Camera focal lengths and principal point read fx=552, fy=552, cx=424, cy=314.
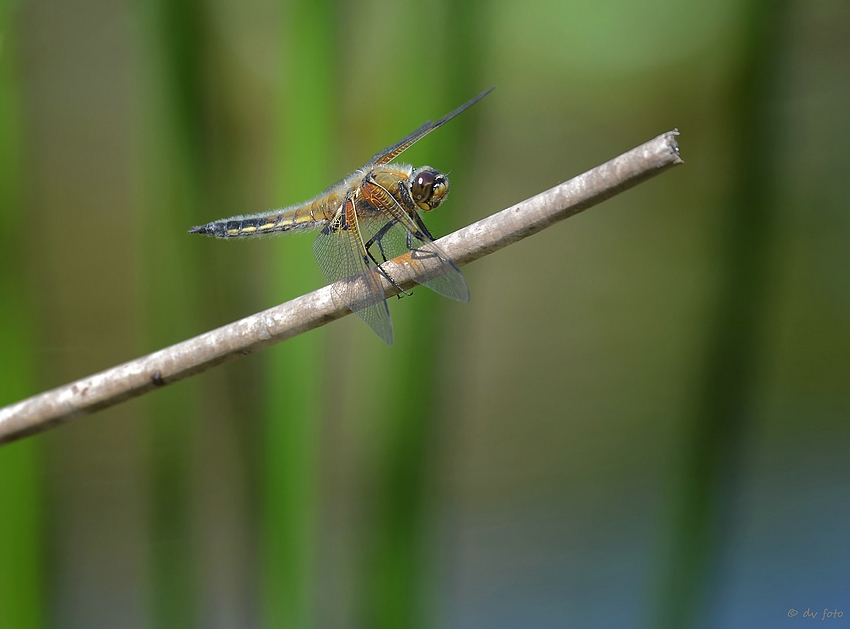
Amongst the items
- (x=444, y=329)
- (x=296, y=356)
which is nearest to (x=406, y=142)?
(x=444, y=329)

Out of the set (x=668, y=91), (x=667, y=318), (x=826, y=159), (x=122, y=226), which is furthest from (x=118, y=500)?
(x=826, y=159)

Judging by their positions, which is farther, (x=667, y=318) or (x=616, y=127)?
(x=667, y=318)

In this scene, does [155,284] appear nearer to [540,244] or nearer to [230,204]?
[230,204]

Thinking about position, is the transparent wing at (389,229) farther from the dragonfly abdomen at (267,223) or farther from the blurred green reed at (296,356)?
the blurred green reed at (296,356)

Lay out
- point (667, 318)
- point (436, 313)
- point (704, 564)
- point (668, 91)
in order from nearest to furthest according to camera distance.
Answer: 1. point (436, 313)
2. point (704, 564)
3. point (668, 91)
4. point (667, 318)

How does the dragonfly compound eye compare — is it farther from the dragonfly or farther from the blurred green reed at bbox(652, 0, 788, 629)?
the blurred green reed at bbox(652, 0, 788, 629)

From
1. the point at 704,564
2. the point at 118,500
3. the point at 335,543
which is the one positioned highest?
the point at 118,500

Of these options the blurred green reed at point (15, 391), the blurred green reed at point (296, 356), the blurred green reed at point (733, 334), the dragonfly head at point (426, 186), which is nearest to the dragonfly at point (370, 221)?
the dragonfly head at point (426, 186)

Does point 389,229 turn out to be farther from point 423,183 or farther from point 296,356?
point 296,356

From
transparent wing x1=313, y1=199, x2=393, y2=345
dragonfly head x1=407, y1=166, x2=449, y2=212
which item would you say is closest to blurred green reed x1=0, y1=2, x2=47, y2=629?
transparent wing x1=313, y1=199, x2=393, y2=345
